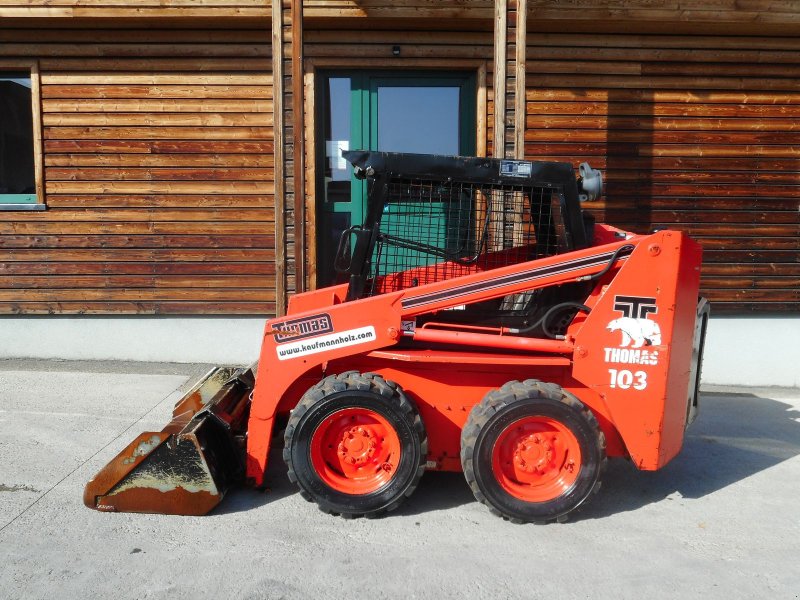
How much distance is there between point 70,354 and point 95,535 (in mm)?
4449

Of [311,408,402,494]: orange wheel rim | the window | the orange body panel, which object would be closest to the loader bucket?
the orange body panel

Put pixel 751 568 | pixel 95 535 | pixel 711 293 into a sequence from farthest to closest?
pixel 711 293
pixel 95 535
pixel 751 568

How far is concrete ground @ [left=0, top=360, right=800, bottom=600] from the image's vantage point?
3139 millimetres

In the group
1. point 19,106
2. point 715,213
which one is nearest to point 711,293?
point 715,213

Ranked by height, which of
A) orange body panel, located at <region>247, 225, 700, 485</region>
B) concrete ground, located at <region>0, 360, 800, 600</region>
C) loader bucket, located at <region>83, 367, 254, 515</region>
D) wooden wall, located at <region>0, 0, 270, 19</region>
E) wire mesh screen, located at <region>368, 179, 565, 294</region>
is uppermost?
wooden wall, located at <region>0, 0, 270, 19</region>

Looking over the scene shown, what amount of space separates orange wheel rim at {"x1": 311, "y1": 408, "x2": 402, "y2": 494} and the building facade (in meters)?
3.55

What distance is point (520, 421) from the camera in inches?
146

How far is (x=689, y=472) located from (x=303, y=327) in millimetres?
2799

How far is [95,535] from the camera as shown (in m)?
3.61

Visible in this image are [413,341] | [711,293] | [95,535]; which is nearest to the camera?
[95,535]

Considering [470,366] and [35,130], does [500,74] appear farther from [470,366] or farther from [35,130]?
[35,130]

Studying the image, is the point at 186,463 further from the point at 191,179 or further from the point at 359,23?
the point at 359,23

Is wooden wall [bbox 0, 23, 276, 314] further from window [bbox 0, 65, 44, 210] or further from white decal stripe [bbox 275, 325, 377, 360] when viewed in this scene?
white decal stripe [bbox 275, 325, 377, 360]

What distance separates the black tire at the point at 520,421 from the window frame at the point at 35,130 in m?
5.90
